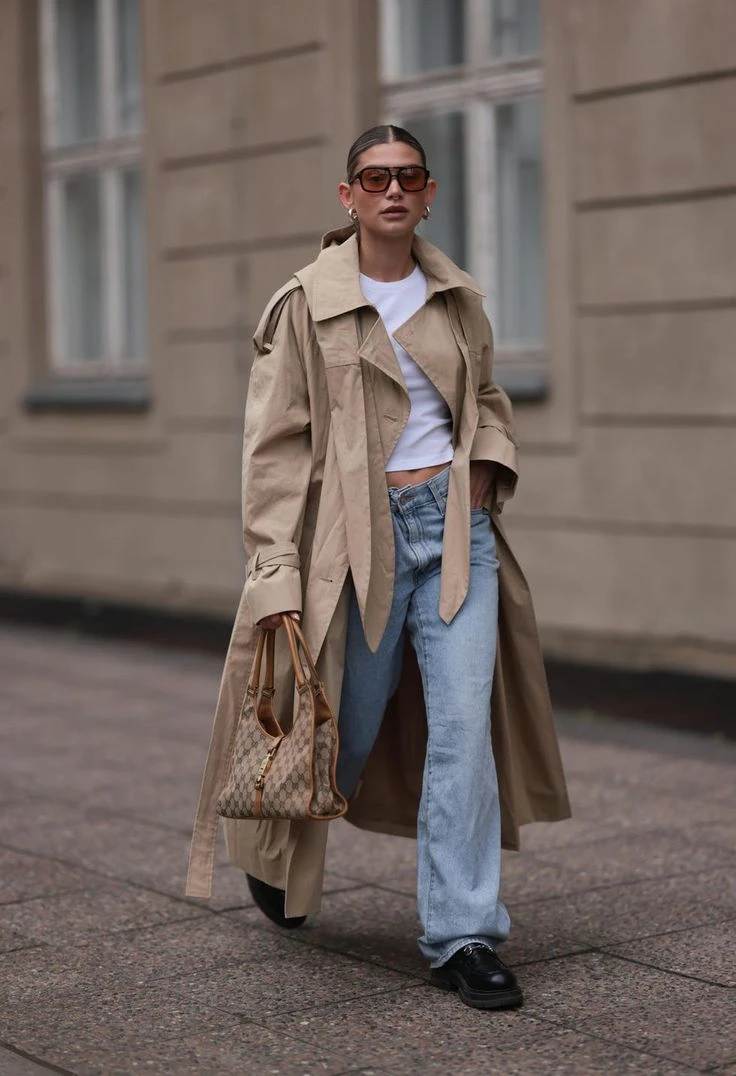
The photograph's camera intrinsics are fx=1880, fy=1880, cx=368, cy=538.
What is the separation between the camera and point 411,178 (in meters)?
4.32

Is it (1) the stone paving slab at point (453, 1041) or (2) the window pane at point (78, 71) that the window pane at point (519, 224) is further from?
(1) the stone paving slab at point (453, 1041)

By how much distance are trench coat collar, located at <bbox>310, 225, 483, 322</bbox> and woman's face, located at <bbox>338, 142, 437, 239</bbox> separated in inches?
4.3

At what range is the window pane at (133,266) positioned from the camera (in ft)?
41.0

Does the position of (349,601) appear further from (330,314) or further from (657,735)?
(657,735)

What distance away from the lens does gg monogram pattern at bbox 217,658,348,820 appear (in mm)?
4137

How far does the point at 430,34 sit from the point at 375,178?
19.8 feet

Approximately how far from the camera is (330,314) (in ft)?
14.2

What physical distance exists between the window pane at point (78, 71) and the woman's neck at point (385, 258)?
859 cm

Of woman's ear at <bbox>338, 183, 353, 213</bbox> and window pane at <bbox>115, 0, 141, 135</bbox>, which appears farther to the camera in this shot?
window pane at <bbox>115, 0, 141, 135</bbox>

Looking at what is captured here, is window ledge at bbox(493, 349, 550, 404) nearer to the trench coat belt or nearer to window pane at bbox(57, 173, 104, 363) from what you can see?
window pane at bbox(57, 173, 104, 363)

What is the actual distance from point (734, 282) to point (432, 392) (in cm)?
410

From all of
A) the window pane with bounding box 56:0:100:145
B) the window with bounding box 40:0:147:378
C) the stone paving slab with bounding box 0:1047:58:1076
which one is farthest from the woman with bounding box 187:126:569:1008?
the window pane with bounding box 56:0:100:145

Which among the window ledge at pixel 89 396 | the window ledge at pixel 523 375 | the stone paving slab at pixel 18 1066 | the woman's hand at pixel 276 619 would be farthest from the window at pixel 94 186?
the stone paving slab at pixel 18 1066

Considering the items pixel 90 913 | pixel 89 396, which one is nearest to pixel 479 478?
pixel 90 913
